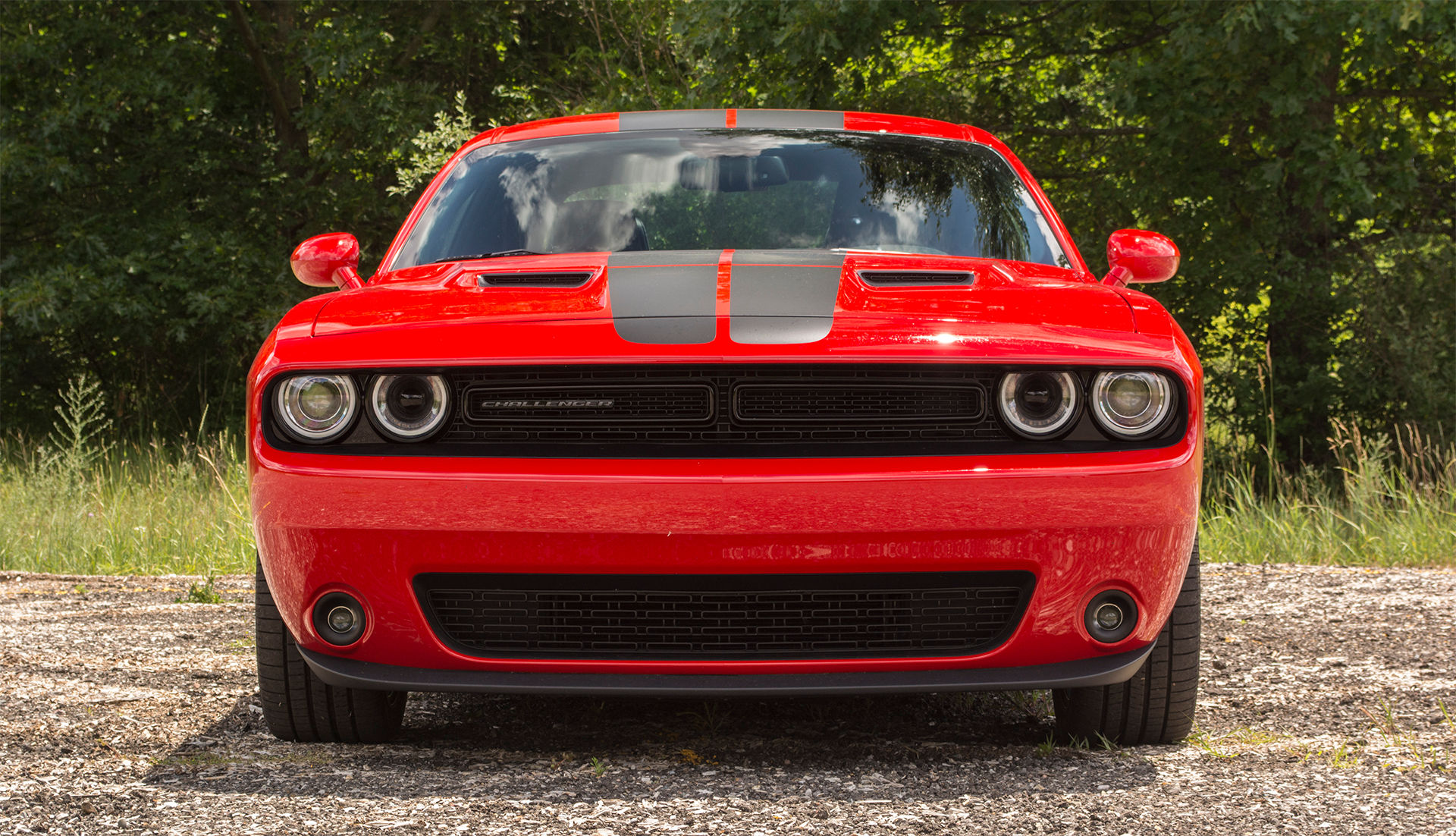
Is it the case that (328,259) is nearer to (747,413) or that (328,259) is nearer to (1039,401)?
(747,413)

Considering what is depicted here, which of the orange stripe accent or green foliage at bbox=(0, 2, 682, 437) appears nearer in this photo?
the orange stripe accent

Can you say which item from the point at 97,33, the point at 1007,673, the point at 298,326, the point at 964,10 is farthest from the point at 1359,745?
the point at 97,33

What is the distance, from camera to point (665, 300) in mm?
2730

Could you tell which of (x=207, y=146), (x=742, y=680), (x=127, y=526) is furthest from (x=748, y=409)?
(x=207, y=146)

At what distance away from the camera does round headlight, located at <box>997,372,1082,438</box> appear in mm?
2635

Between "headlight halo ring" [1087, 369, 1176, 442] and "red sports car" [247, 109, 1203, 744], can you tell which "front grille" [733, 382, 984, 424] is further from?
"headlight halo ring" [1087, 369, 1176, 442]

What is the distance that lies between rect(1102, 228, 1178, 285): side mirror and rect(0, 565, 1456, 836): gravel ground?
1162 mm

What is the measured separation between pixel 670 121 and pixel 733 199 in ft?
1.60

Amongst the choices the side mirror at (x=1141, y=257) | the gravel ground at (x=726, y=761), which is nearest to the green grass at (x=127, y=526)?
the gravel ground at (x=726, y=761)

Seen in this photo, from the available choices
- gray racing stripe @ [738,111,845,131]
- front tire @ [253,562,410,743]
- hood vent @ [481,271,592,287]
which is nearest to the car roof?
gray racing stripe @ [738,111,845,131]

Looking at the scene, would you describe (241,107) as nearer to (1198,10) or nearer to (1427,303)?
(1198,10)

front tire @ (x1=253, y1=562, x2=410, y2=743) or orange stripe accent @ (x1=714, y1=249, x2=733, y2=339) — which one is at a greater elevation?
orange stripe accent @ (x1=714, y1=249, x2=733, y2=339)

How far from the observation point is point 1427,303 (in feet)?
37.4

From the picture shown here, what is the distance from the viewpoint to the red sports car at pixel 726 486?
102 inches
